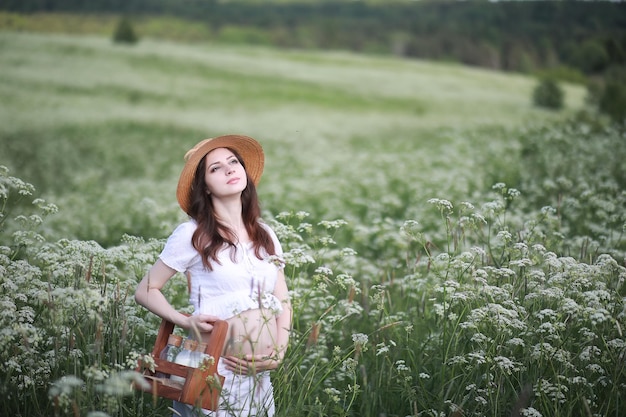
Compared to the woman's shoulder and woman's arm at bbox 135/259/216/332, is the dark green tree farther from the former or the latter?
woman's arm at bbox 135/259/216/332

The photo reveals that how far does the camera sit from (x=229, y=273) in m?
3.76

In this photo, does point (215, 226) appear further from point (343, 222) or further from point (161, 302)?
point (343, 222)

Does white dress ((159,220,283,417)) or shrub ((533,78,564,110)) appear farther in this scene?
shrub ((533,78,564,110))

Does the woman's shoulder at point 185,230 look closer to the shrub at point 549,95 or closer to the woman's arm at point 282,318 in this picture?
the woman's arm at point 282,318

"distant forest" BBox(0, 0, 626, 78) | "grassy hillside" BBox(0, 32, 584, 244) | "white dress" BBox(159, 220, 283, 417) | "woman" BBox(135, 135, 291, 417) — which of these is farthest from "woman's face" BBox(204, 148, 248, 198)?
"distant forest" BBox(0, 0, 626, 78)

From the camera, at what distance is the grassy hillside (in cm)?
1284

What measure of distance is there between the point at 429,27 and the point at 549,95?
8.63 m

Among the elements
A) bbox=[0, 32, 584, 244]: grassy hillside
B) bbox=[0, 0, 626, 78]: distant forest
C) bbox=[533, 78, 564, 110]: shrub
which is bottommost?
bbox=[0, 32, 584, 244]: grassy hillside

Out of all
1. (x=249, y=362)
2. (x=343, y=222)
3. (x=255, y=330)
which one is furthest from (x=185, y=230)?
(x=343, y=222)

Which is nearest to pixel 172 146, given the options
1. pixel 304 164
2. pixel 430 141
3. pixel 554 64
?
pixel 304 164

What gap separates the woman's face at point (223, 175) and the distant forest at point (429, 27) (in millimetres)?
24506

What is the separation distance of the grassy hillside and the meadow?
102 millimetres

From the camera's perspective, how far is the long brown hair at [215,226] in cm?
376

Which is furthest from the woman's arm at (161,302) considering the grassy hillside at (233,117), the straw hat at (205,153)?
the grassy hillside at (233,117)
